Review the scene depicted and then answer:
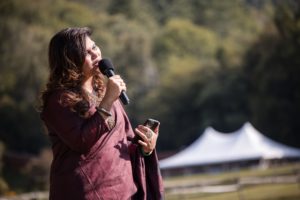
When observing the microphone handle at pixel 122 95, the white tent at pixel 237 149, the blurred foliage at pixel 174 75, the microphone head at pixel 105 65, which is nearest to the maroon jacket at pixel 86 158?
the microphone handle at pixel 122 95

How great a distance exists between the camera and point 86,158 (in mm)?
3785

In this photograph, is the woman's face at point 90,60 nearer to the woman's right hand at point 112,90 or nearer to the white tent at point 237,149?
the woman's right hand at point 112,90

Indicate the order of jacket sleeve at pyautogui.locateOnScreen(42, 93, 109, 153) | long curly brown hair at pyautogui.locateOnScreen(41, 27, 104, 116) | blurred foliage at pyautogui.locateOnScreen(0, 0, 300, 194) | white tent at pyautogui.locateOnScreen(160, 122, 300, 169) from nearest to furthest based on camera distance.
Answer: jacket sleeve at pyautogui.locateOnScreen(42, 93, 109, 153)
long curly brown hair at pyautogui.locateOnScreen(41, 27, 104, 116)
white tent at pyautogui.locateOnScreen(160, 122, 300, 169)
blurred foliage at pyautogui.locateOnScreen(0, 0, 300, 194)

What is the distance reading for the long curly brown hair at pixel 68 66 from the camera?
387 centimetres

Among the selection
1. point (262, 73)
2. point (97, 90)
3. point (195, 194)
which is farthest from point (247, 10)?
point (97, 90)

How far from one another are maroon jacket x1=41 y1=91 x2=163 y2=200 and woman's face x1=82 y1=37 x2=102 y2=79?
0.18 metres

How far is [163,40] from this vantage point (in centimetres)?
8194

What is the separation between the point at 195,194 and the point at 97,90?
21.0 meters

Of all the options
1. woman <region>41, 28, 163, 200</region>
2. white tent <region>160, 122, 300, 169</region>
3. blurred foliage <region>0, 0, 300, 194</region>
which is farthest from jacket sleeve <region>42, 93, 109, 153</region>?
blurred foliage <region>0, 0, 300, 194</region>

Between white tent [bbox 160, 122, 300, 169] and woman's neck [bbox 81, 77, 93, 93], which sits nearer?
woman's neck [bbox 81, 77, 93, 93]

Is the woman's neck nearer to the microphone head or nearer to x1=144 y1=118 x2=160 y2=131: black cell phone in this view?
the microphone head

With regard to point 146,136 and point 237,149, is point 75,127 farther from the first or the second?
point 237,149

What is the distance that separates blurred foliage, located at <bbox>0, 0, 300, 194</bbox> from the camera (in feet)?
169

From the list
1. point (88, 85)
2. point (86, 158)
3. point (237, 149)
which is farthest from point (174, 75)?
point (86, 158)
